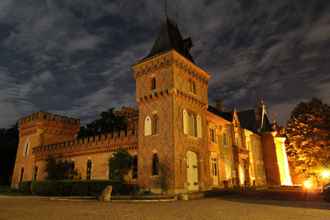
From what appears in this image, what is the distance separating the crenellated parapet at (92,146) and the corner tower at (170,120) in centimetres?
217

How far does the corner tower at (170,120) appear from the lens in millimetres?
22703

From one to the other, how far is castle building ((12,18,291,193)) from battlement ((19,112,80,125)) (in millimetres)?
127

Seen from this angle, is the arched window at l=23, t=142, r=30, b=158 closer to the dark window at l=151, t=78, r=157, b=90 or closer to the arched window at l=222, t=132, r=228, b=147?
the dark window at l=151, t=78, r=157, b=90

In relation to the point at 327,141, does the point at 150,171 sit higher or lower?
lower

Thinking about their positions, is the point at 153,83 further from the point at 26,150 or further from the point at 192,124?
the point at 26,150

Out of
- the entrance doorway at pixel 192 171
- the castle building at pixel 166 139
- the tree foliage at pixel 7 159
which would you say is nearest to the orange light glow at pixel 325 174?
the castle building at pixel 166 139

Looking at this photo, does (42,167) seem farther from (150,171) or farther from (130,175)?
(150,171)

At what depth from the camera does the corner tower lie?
2270cm

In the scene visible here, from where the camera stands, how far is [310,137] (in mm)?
30750

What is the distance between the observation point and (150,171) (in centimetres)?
2345

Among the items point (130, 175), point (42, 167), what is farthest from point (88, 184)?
point (42, 167)

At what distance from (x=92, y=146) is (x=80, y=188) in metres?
8.08

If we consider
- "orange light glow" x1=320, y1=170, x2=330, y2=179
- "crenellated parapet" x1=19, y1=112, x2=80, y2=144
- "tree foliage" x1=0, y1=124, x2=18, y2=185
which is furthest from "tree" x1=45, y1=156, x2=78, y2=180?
"orange light glow" x1=320, y1=170, x2=330, y2=179

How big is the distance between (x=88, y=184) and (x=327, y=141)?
25.4 m
